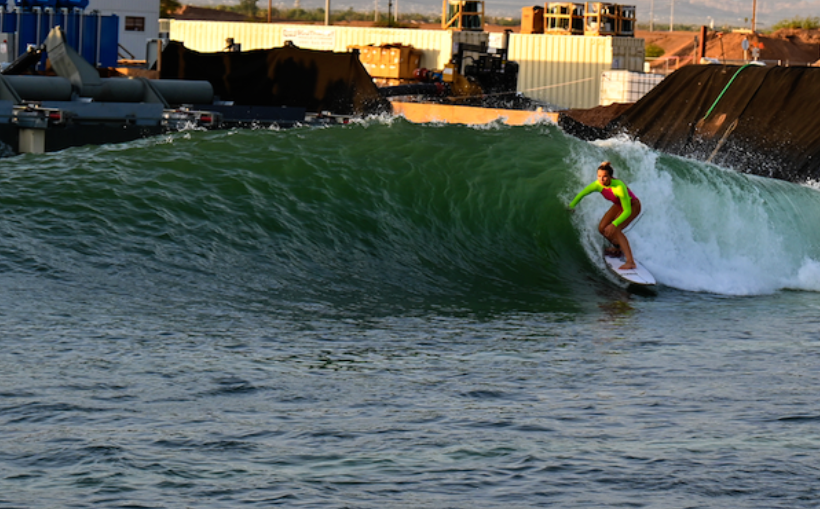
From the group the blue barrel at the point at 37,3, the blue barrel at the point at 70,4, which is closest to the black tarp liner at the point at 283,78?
the blue barrel at the point at 70,4

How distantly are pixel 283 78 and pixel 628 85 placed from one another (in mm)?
9843

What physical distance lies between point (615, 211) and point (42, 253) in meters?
6.69

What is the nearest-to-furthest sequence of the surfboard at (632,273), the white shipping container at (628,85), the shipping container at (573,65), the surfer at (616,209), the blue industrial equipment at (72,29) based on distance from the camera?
the surfboard at (632,273), the surfer at (616,209), the blue industrial equipment at (72,29), the white shipping container at (628,85), the shipping container at (573,65)

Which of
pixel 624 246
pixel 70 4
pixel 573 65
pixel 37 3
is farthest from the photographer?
pixel 573 65

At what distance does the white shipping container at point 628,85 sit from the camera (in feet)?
92.1

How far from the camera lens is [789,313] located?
38.3 ft

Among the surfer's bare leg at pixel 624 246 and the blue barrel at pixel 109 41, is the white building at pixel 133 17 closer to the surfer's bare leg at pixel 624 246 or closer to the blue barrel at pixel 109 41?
the blue barrel at pixel 109 41

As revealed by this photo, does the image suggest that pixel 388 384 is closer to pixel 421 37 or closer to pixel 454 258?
pixel 454 258

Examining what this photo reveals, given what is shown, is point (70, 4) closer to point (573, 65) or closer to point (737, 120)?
point (737, 120)

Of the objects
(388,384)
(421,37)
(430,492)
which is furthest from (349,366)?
(421,37)

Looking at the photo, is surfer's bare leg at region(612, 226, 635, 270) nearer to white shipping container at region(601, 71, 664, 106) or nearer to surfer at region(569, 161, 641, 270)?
surfer at region(569, 161, 641, 270)

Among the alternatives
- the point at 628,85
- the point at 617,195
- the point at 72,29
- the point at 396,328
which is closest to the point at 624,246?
the point at 617,195

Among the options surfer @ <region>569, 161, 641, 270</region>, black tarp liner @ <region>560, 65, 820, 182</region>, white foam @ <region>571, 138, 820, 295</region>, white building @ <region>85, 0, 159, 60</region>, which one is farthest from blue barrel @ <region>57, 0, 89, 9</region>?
white building @ <region>85, 0, 159, 60</region>

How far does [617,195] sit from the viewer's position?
42.8 ft
